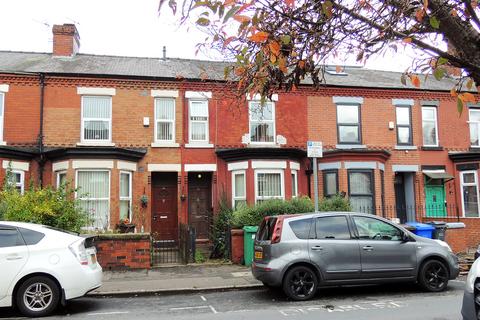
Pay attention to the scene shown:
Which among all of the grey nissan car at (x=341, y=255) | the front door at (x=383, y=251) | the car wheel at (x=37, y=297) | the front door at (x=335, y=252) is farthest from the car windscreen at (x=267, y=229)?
the car wheel at (x=37, y=297)

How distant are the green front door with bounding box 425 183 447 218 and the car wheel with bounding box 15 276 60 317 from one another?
1507cm

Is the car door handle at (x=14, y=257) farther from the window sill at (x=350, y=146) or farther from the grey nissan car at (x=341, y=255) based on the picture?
the window sill at (x=350, y=146)

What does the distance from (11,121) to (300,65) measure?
13659 millimetres

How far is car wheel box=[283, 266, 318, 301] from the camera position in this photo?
852 cm

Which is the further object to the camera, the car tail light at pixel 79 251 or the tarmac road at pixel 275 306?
the car tail light at pixel 79 251

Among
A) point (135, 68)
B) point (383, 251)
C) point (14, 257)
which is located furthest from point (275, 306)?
point (135, 68)

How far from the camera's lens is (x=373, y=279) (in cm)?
887

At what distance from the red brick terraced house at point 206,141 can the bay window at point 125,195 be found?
0.15 ft

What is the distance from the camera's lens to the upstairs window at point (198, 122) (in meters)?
16.9

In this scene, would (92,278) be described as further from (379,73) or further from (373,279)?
(379,73)

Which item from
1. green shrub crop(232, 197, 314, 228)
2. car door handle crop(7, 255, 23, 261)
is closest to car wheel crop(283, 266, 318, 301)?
green shrub crop(232, 197, 314, 228)

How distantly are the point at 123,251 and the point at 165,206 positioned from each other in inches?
190

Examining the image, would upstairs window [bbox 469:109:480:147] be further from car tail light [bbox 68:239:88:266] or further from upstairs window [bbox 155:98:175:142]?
car tail light [bbox 68:239:88:266]

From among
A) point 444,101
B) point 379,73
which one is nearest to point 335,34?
point 444,101
